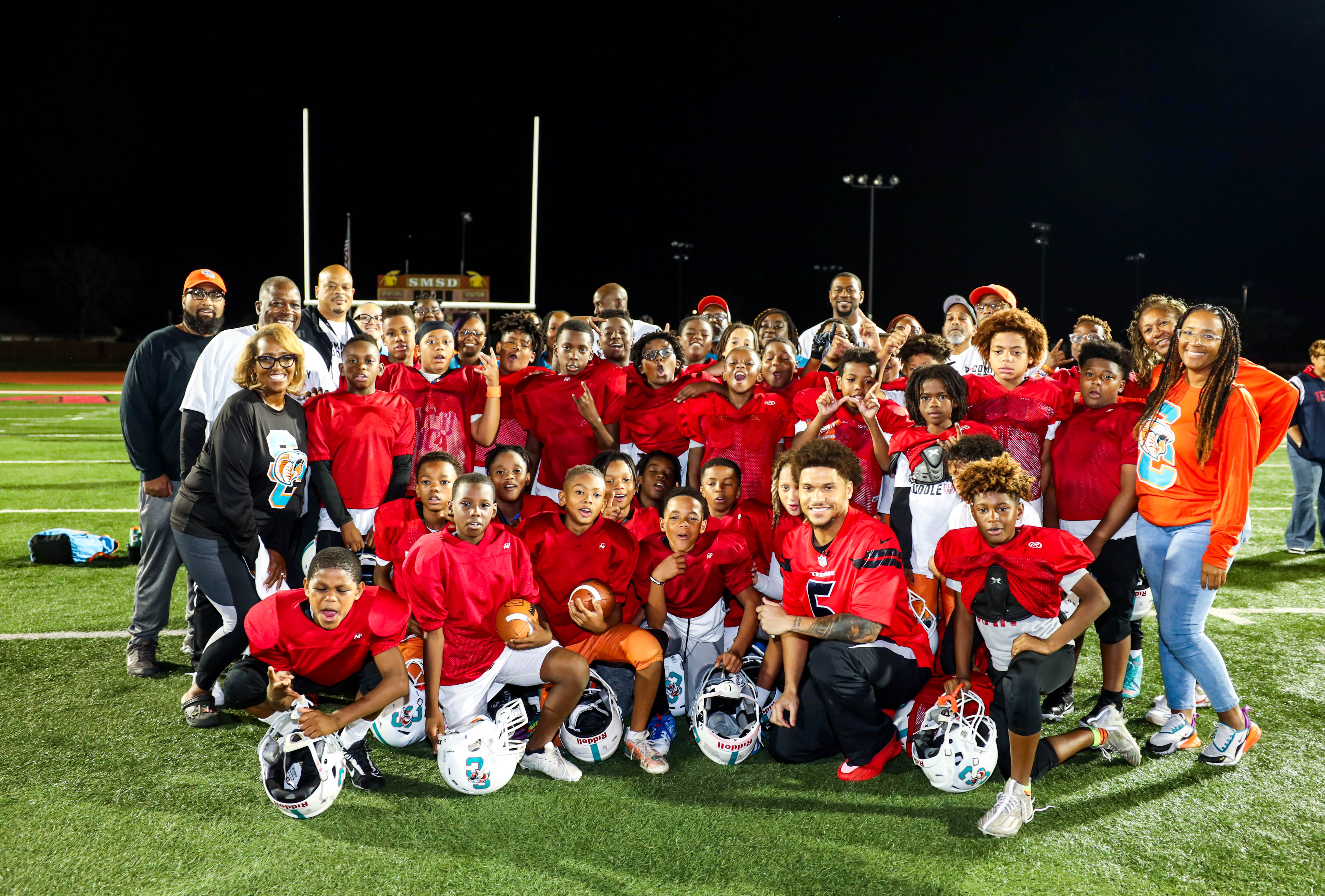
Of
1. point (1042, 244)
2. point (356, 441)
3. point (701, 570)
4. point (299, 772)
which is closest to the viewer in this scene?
point (299, 772)

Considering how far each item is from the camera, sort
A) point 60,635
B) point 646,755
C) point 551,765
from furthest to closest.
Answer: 1. point 60,635
2. point 646,755
3. point 551,765

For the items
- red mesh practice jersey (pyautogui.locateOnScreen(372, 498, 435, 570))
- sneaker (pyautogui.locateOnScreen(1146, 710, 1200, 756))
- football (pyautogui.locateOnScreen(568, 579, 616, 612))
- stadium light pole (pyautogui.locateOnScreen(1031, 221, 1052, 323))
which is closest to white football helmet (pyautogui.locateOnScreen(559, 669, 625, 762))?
football (pyautogui.locateOnScreen(568, 579, 616, 612))

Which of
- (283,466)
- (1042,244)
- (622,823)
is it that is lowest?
(622,823)

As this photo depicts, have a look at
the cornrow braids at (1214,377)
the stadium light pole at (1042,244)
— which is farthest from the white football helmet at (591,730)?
the stadium light pole at (1042,244)

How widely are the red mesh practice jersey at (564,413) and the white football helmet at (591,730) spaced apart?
154 cm

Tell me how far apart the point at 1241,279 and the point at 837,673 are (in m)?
60.9

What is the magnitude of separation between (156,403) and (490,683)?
2.29 meters

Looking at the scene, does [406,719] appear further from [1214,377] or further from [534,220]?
[534,220]

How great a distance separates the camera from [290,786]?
2865mm

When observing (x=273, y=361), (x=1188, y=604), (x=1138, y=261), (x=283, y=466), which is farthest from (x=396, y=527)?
(x=1138, y=261)

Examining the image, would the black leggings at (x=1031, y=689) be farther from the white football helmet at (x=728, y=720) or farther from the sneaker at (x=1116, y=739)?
the white football helmet at (x=728, y=720)

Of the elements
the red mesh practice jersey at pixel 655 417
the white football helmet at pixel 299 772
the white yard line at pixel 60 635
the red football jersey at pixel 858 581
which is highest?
the red mesh practice jersey at pixel 655 417

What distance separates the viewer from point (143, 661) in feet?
14.0

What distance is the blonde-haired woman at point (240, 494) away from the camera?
11.8 ft
